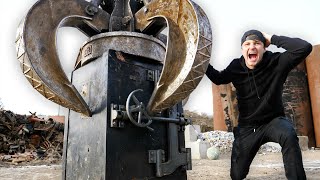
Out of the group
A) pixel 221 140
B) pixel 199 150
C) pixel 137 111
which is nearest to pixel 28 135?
pixel 199 150

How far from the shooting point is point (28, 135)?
41.9ft

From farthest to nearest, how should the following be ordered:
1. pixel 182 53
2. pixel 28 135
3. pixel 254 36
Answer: pixel 28 135
pixel 254 36
pixel 182 53

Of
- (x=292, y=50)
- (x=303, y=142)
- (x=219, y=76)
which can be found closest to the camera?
(x=292, y=50)

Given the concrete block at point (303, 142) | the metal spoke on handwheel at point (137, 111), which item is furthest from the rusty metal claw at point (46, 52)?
the concrete block at point (303, 142)

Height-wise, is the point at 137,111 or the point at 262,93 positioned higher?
the point at 262,93

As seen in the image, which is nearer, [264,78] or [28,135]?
[264,78]

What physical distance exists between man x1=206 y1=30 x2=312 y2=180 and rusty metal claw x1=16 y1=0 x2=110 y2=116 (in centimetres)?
144

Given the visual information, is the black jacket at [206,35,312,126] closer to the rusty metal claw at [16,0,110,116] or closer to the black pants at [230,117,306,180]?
the black pants at [230,117,306,180]

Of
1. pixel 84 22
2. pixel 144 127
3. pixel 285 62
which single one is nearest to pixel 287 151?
pixel 285 62

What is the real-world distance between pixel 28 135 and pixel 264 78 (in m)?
12.9

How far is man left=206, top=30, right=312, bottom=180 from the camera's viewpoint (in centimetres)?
222

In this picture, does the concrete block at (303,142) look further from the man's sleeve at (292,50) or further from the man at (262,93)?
the man's sleeve at (292,50)

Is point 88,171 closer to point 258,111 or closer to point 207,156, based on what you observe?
point 258,111

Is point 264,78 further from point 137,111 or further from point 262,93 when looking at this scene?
point 137,111
